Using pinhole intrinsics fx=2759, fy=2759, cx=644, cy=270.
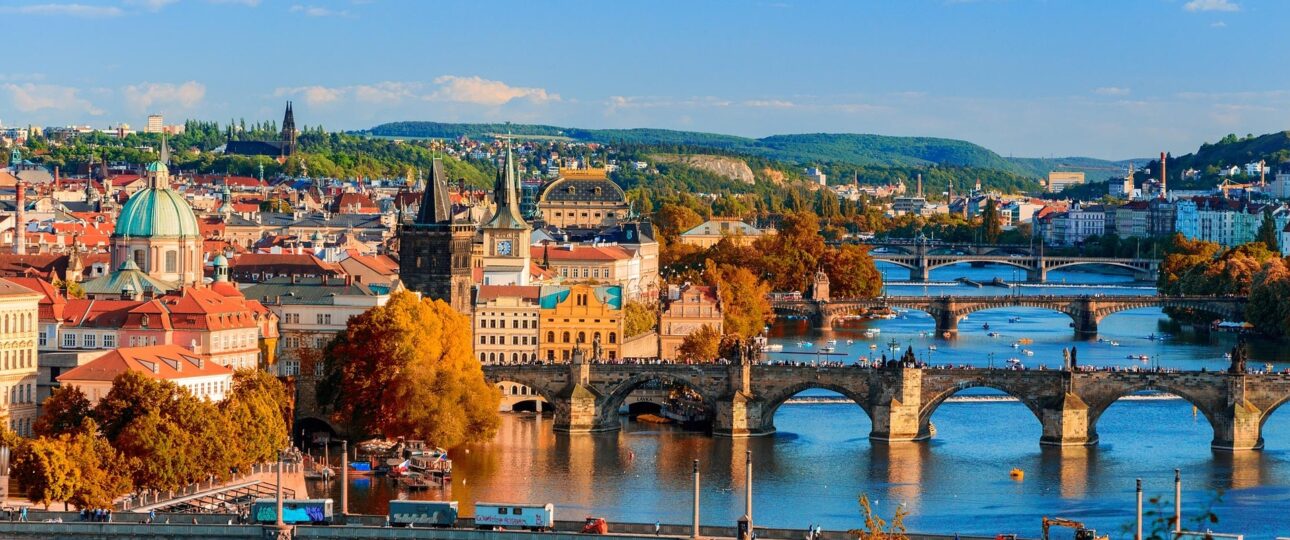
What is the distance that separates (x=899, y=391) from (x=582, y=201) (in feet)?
368

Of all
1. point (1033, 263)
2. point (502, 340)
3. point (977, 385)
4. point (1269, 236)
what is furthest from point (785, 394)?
A: point (1033, 263)

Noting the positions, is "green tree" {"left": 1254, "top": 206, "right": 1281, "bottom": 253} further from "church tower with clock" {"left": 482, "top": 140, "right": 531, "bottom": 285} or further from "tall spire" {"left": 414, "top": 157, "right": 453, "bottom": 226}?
"tall spire" {"left": 414, "top": 157, "right": 453, "bottom": 226}

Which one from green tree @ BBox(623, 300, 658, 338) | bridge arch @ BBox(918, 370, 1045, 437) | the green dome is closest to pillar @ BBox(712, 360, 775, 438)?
bridge arch @ BBox(918, 370, 1045, 437)

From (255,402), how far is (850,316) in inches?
2896

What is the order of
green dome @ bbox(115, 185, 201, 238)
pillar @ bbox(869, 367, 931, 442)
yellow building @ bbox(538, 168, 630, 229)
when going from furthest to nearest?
yellow building @ bbox(538, 168, 630, 229) → green dome @ bbox(115, 185, 201, 238) → pillar @ bbox(869, 367, 931, 442)

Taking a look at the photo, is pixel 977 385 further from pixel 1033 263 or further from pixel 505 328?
pixel 1033 263

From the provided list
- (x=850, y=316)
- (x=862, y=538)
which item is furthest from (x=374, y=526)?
(x=850, y=316)

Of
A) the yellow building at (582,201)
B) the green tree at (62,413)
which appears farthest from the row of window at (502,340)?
the yellow building at (582,201)

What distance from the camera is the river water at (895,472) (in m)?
64.3

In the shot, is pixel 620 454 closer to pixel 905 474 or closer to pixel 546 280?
pixel 905 474

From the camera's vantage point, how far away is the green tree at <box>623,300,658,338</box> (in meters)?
96.6

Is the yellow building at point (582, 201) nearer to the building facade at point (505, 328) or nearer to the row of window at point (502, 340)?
the building facade at point (505, 328)

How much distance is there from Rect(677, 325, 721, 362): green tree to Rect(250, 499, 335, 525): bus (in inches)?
1554

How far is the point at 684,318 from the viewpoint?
10269 centimetres
